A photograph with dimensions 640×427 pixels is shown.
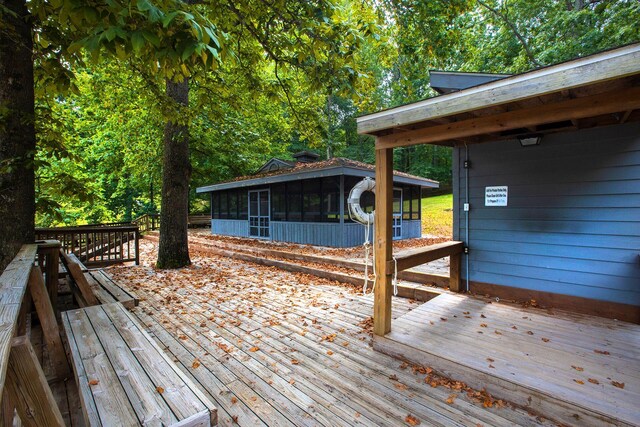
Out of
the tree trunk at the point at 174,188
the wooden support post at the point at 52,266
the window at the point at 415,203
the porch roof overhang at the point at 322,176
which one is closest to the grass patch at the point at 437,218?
the window at the point at 415,203

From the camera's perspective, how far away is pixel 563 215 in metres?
3.67

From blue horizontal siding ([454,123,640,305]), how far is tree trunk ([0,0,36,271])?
5097 millimetres

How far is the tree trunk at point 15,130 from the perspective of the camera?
108 inches

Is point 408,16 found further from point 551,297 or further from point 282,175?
point 282,175

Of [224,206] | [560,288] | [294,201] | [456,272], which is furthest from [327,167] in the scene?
[224,206]

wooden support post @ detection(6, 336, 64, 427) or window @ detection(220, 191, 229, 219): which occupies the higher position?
window @ detection(220, 191, 229, 219)

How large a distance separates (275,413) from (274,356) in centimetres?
82

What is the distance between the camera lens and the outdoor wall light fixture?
3759 mm

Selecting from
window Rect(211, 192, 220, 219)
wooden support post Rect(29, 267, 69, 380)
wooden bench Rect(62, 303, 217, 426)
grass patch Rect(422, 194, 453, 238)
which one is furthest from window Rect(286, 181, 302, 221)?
wooden bench Rect(62, 303, 217, 426)

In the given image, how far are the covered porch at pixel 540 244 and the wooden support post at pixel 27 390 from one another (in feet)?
8.22

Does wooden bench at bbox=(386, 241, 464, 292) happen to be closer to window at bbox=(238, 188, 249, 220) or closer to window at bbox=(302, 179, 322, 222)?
window at bbox=(302, 179, 322, 222)

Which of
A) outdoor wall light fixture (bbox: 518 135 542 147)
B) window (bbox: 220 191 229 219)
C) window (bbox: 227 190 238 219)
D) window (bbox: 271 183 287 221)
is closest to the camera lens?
outdoor wall light fixture (bbox: 518 135 542 147)

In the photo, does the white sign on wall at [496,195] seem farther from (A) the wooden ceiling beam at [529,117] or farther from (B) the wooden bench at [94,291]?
(B) the wooden bench at [94,291]

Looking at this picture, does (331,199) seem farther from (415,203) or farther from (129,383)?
(129,383)
